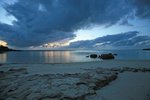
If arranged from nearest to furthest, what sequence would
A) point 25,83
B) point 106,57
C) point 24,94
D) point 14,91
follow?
point 24,94
point 14,91
point 25,83
point 106,57

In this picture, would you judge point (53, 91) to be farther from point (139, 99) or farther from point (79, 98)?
point (139, 99)

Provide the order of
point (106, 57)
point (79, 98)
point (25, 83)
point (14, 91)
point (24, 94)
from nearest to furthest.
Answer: point (79, 98) < point (24, 94) < point (14, 91) < point (25, 83) < point (106, 57)

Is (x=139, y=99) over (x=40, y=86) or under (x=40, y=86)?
under

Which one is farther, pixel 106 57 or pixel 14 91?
pixel 106 57

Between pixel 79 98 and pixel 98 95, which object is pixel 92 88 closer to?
pixel 98 95

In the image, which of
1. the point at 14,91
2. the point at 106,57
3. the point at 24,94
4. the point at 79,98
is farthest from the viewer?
the point at 106,57

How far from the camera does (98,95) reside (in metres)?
10.0

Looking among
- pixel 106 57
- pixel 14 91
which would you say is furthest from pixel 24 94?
pixel 106 57

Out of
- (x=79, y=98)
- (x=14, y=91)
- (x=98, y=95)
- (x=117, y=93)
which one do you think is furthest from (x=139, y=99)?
(x=14, y=91)

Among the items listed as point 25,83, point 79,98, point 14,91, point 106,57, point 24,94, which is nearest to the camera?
point 79,98

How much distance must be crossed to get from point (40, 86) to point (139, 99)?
5522 mm

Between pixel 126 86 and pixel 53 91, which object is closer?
pixel 53 91

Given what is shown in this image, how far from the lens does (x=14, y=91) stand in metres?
10.7

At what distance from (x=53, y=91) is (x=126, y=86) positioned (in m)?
5.31
